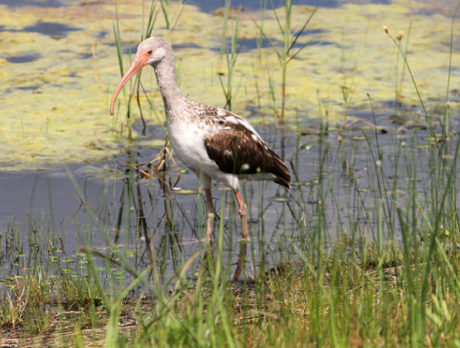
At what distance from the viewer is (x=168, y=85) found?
18.6ft

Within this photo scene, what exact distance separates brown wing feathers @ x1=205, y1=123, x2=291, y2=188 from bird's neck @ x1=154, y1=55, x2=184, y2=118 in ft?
1.04

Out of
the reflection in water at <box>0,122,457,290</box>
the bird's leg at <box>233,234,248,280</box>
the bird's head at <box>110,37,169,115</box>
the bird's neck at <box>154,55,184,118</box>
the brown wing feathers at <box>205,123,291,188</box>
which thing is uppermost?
the bird's head at <box>110,37,169,115</box>

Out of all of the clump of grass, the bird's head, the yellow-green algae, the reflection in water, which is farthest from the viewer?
the yellow-green algae

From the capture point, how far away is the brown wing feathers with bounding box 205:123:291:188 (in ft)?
18.4

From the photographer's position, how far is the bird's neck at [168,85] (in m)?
5.57

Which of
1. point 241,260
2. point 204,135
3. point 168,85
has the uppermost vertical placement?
point 168,85

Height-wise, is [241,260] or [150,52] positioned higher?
[150,52]

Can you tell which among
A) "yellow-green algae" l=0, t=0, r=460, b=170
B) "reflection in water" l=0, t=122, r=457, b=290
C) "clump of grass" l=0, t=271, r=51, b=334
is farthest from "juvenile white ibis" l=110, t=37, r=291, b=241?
"yellow-green algae" l=0, t=0, r=460, b=170

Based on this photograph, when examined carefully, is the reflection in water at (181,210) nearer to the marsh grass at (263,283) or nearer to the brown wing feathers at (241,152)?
the marsh grass at (263,283)

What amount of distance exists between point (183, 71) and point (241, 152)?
349cm

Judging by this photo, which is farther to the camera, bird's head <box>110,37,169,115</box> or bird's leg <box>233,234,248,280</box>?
bird's head <box>110,37,169,115</box>

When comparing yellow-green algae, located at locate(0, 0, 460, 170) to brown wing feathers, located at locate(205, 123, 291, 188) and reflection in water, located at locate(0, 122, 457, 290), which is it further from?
brown wing feathers, located at locate(205, 123, 291, 188)

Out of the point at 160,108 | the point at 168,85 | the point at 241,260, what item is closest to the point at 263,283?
the point at 241,260

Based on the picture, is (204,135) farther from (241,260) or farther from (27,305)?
(27,305)
